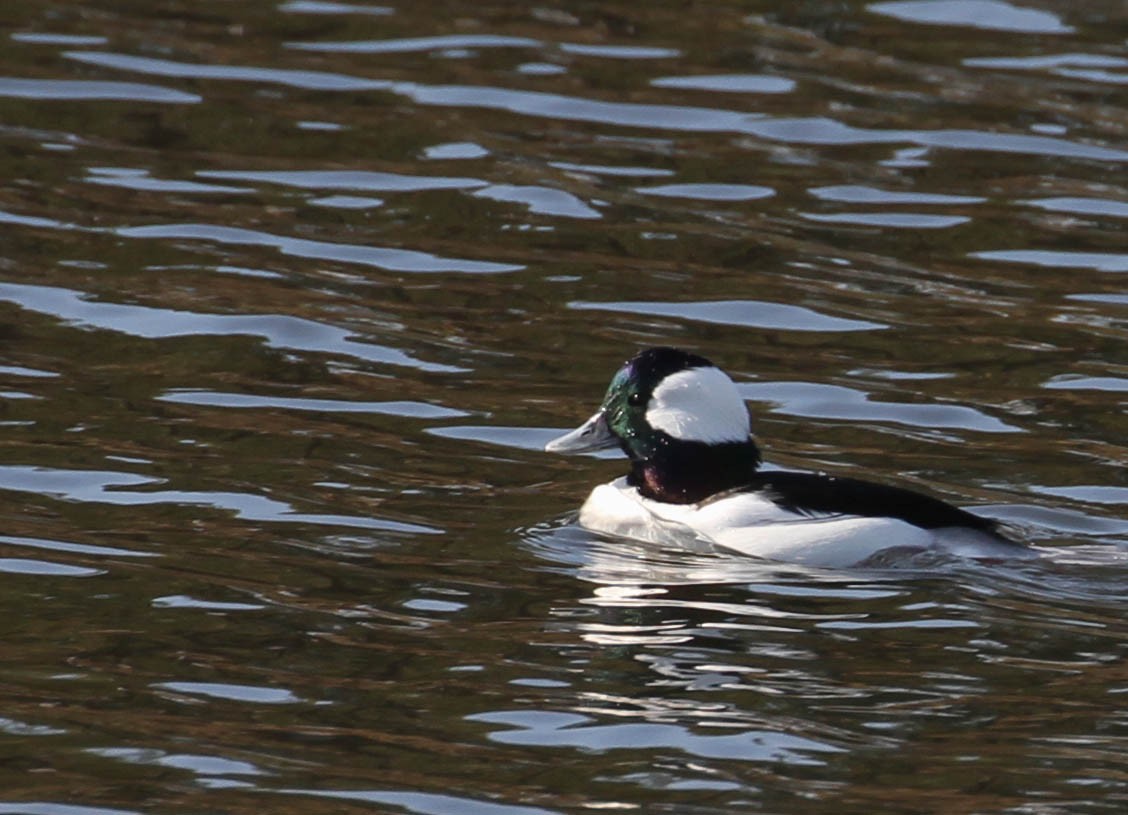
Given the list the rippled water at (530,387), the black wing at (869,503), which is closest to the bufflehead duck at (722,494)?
the black wing at (869,503)

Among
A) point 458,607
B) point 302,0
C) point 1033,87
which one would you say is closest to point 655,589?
point 458,607

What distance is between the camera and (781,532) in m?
8.06

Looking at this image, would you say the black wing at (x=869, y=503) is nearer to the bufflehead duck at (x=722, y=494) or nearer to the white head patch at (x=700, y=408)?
the bufflehead duck at (x=722, y=494)

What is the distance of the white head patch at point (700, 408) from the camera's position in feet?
27.8

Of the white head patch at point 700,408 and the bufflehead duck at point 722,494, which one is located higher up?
the white head patch at point 700,408

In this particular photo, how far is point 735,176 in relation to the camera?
13.6m

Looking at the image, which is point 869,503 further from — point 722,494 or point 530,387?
point 530,387

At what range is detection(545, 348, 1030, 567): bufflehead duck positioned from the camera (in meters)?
7.97

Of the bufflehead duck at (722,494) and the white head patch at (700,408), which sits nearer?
the bufflehead duck at (722,494)

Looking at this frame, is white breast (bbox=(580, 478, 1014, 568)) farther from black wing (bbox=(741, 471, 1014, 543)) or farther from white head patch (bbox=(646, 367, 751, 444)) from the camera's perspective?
white head patch (bbox=(646, 367, 751, 444))

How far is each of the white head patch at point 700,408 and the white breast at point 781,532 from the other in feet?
0.85

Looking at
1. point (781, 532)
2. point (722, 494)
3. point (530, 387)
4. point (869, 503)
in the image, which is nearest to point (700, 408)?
point (722, 494)

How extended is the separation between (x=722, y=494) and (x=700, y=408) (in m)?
0.31

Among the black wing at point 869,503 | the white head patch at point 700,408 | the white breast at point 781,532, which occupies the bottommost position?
the white breast at point 781,532
